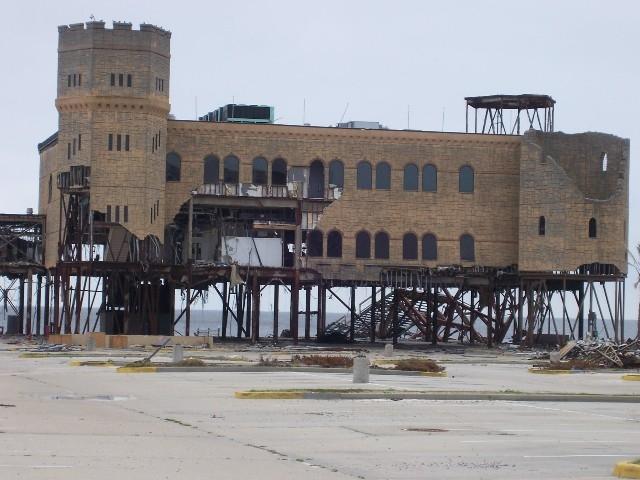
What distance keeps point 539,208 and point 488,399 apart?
158 feet

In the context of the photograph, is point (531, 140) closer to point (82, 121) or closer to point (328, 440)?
point (82, 121)

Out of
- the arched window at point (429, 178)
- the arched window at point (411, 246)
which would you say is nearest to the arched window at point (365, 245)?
the arched window at point (411, 246)

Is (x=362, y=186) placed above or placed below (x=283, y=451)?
above

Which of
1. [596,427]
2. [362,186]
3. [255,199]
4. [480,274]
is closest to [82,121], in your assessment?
[255,199]

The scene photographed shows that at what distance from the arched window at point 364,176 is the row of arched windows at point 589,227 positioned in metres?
9.91

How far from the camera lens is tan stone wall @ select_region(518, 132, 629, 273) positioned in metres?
81.6

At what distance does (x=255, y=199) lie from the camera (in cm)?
8000

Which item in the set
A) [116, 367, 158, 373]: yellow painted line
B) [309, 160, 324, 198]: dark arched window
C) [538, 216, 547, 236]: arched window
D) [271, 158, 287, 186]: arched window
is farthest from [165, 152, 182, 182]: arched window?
[116, 367, 158, 373]: yellow painted line

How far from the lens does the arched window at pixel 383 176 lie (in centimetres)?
8247

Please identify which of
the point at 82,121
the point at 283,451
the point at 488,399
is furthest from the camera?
the point at 82,121

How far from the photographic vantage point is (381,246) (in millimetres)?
82688

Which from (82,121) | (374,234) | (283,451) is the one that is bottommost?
(283,451)

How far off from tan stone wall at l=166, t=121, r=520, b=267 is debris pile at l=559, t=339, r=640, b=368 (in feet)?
79.0

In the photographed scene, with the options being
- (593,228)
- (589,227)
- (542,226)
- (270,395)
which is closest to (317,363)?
(270,395)
